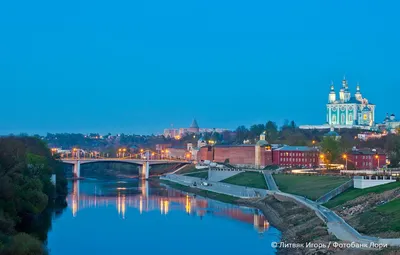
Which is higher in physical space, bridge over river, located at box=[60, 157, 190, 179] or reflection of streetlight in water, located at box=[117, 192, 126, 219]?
bridge over river, located at box=[60, 157, 190, 179]

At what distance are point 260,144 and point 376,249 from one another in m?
69.5

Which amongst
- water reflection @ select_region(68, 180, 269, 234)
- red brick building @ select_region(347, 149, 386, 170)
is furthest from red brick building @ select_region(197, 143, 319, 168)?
water reflection @ select_region(68, 180, 269, 234)

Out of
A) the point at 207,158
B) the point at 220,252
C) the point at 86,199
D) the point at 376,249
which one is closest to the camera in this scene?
the point at 376,249

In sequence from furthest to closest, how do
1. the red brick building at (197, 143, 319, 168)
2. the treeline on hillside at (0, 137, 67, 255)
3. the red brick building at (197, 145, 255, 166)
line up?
1. the red brick building at (197, 145, 255, 166)
2. the red brick building at (197, 143, 319, 168)
3. the treeline on hillside at (0, 137, 67, 255)

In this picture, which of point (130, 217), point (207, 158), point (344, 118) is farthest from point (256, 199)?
point (344, 118)

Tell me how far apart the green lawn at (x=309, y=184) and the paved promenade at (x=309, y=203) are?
2.54ft

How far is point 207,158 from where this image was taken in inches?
4264

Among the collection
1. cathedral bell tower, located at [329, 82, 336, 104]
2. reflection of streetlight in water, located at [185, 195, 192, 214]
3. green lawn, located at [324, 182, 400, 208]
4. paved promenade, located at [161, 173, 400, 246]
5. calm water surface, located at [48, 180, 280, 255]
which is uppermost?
cathedral bell tower, located at [329, 82, 336, 104]

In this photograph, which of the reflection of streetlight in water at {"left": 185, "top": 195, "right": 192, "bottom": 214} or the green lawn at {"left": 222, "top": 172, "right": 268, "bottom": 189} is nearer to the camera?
the reflection of streetlight in water at {"left": 185, "top": 195, "right": 192, "bottom": 214}

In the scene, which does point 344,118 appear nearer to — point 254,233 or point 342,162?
point 342,162

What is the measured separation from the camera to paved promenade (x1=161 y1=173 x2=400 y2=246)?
2568 centimetres

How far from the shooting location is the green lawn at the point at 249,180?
63.9 meters

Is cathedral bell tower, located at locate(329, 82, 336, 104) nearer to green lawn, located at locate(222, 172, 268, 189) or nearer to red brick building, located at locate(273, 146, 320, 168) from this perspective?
red brick building, located at locate(273, 146, 320, 168)

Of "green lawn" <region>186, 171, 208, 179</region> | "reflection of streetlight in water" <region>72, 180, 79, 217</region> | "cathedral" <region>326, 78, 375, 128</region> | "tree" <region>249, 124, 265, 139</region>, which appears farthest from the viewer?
"cathedral" <region>326, 78, 375, 128</region>
